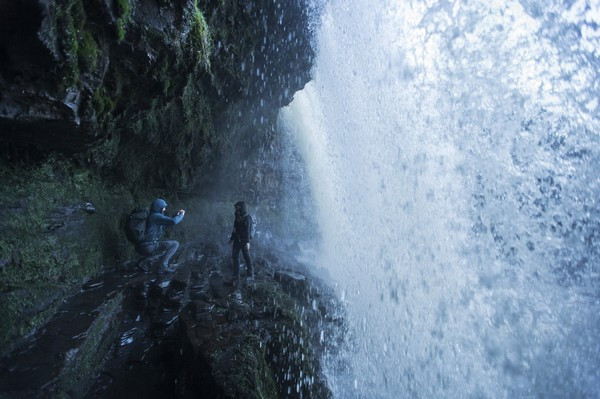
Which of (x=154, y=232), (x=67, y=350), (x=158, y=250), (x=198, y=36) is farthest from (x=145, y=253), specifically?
(x=198, y=36)

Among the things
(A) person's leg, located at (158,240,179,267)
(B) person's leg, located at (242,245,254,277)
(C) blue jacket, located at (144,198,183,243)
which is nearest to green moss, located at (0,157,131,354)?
(C) blue jacket, located at (144,198,183,243)

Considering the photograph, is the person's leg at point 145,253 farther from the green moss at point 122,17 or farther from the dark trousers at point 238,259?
the green moss at point 122,17

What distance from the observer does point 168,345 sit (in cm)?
469

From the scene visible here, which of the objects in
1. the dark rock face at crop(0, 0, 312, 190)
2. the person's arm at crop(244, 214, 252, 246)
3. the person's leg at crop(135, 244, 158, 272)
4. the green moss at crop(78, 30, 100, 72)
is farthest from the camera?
the person's arm at crop(244, 214, 252, 246)

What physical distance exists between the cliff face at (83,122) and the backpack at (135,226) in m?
0.25

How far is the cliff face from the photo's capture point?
10.9ft

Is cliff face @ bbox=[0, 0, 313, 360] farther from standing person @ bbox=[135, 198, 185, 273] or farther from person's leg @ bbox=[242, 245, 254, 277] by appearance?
person's leg @ bbox=[242, 245, 254, 277]

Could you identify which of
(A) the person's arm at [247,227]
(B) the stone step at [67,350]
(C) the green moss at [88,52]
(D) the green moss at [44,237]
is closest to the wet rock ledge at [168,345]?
(B) the stone step at [67,350]

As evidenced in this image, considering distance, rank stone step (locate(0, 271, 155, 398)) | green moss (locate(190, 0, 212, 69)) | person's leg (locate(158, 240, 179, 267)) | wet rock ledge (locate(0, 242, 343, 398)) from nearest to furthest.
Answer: stone step (locate(0, 271, 155, 398)), wet rock ledge (locate(0, 242, 343, 398)), green moss (locate(190, 0, 212, 69)), person's leg (locate(158, 240, 179, 267))

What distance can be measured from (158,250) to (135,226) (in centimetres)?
76

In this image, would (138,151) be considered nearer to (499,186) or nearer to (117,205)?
(117,205)

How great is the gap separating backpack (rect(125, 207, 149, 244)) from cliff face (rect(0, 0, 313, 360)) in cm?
25

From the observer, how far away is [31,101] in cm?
341

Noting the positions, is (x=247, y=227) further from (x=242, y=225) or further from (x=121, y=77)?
(x=121, y=77)
